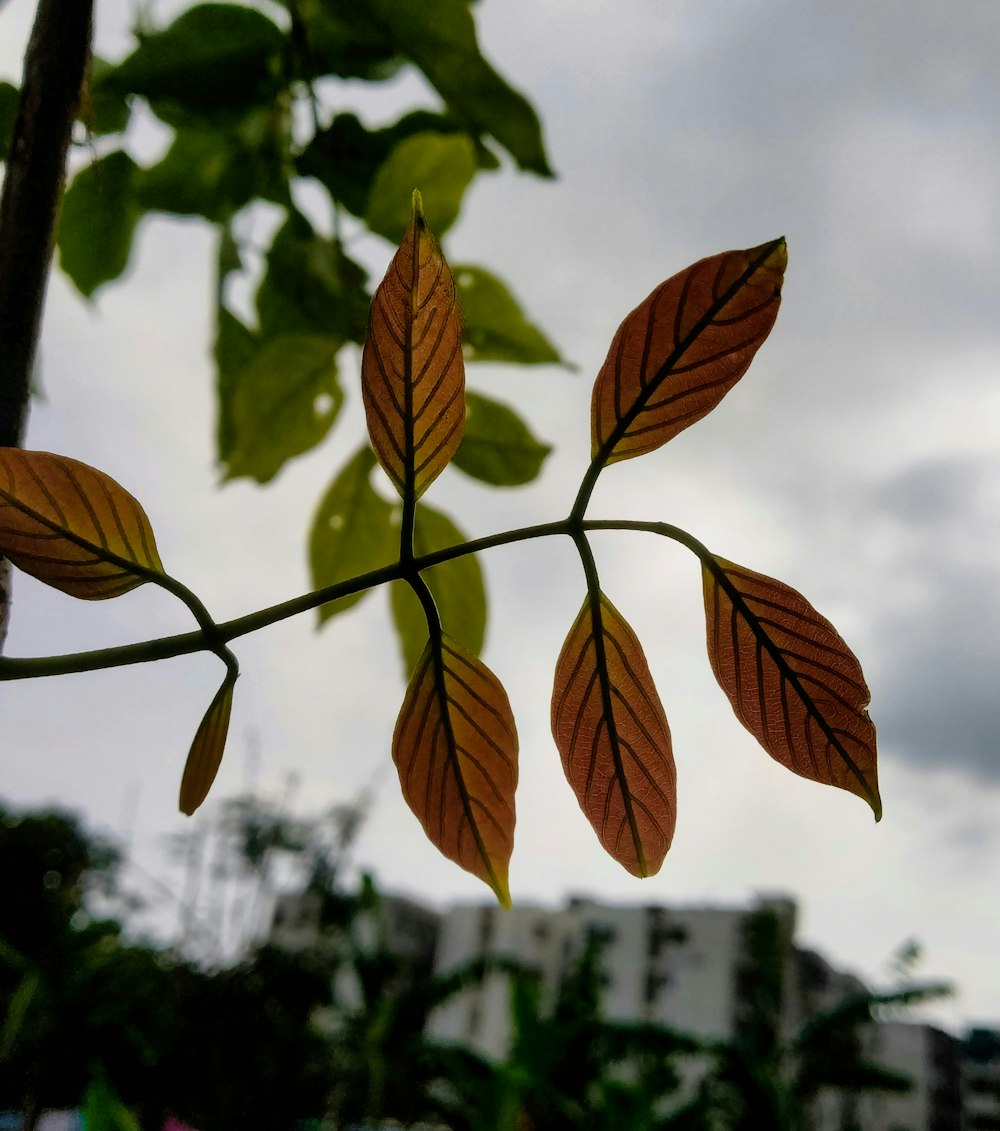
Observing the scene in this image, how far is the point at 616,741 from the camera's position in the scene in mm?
122

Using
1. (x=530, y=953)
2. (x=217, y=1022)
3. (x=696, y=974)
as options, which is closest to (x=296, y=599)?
(x=217, y=1022)

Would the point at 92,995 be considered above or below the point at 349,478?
below

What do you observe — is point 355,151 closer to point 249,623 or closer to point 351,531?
point 351,531

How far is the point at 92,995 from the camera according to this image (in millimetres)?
3703

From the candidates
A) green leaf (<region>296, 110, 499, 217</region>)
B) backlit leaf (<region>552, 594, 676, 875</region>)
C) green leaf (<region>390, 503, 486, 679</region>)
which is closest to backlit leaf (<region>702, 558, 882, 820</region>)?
backlit leaf (<region>552, 594, 676, 875</region>)

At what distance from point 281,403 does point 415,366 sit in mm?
185

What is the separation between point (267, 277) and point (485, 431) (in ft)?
0.30

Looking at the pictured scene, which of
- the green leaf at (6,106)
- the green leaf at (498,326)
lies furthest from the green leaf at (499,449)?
the green leaf at (6,106)

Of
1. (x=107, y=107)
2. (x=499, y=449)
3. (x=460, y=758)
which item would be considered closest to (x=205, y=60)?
(x=107, y=107)

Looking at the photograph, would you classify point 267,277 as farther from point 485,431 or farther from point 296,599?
point 296,599

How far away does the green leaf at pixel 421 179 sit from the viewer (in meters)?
0.28

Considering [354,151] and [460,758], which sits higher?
[354,151]

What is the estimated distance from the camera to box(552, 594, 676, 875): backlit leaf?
119 mm

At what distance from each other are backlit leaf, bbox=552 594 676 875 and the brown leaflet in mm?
27
